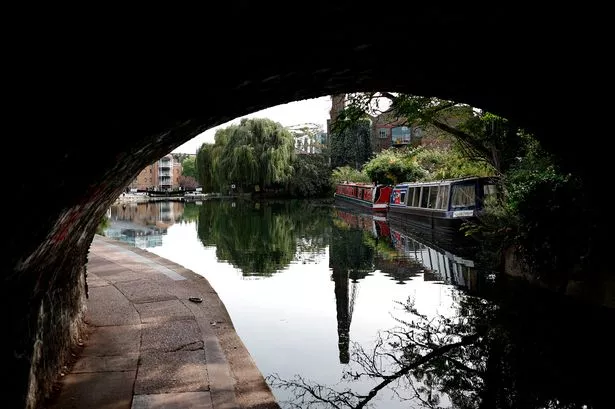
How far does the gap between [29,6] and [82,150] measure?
857mm

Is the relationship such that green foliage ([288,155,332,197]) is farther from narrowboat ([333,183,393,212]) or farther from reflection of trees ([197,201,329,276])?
reflection of trees ([197,201,329,276])

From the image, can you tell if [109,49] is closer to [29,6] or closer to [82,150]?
[29,6]

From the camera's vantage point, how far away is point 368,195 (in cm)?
2989

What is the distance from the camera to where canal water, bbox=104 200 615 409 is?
5.14 m

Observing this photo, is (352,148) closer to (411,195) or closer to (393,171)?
(393,171)

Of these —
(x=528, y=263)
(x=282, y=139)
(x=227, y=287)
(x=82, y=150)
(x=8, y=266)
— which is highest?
(x=282, y=139)

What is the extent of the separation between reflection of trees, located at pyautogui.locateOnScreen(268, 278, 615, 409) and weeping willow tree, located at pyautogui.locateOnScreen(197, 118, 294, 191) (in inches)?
1268

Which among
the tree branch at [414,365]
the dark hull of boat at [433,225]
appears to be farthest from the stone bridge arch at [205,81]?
the dark hull of boat at [433,225]

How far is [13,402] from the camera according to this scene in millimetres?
2998

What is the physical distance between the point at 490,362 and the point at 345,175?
37487 millimetres

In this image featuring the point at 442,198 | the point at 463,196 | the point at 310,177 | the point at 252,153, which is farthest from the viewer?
the point at 310,177

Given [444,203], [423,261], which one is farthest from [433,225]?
[423,261]

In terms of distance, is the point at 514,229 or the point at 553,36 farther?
the point at 514,229

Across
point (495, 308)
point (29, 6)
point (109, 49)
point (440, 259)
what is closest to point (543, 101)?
point (109, 49)
